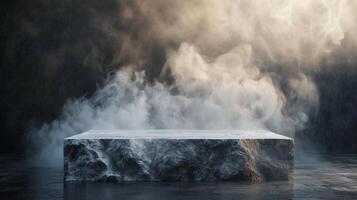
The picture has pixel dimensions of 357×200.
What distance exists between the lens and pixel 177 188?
4.89m

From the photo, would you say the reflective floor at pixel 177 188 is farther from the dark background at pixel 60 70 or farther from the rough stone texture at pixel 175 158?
the dark background at pixel 60 70

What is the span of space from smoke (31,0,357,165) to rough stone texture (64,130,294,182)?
3.00m

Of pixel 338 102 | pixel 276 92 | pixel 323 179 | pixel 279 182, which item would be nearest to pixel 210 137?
pixel 279 182

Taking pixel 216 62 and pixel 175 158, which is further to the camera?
pixel 216 62

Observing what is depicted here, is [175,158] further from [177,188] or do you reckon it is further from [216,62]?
[216,62]

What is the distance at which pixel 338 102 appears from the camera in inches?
379

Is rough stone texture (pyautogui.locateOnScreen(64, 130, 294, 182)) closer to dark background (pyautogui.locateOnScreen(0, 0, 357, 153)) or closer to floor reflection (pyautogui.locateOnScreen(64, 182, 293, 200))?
floor reflection (pyautogui.locateOnScreen(64, 182, 293, 200))

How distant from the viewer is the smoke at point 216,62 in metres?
8.70

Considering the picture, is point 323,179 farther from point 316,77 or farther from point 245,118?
point 316,77

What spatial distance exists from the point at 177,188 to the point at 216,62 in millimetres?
4599

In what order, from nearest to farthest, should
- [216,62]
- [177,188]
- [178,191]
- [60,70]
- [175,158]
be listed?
[178,191] < [177,188] < [175,158] < [216,62] < [60,70]

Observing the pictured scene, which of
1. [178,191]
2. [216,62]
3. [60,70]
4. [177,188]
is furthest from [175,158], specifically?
[60,70]

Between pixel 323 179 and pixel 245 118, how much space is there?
3136 mm

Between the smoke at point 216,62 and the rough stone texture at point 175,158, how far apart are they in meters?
3.00
